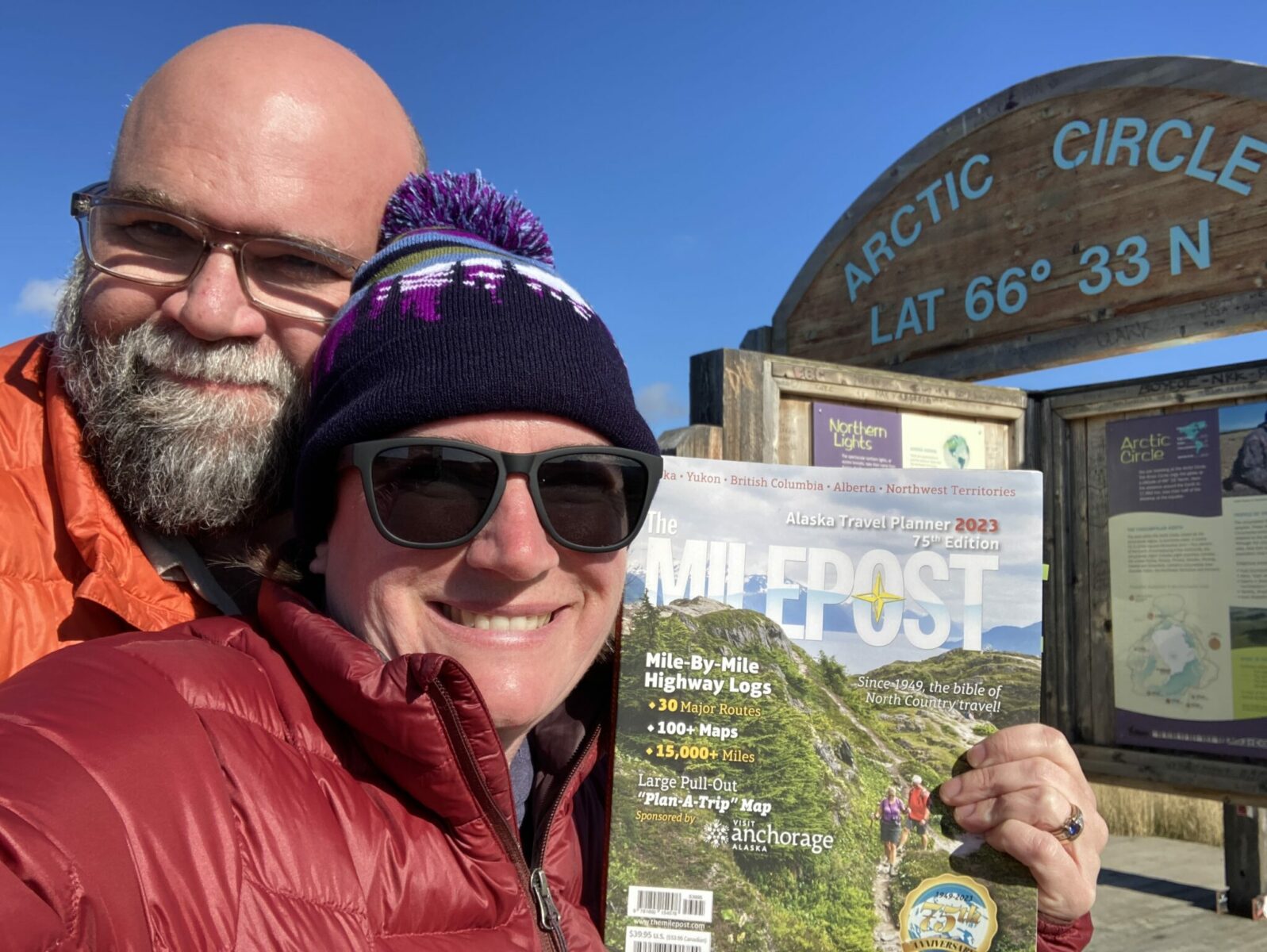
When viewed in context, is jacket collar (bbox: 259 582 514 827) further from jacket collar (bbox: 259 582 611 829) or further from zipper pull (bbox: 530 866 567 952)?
zipper pull (bbox: 530 866 567 952)

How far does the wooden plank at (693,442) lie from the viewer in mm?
2811

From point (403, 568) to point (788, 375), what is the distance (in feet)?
6.71

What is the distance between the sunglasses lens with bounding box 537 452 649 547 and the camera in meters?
1.34

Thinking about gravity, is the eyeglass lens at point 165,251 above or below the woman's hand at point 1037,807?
above

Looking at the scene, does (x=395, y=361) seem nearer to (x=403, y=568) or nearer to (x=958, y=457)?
(x=403, y=568)

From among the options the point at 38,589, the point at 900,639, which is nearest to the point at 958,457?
the point at 900,639

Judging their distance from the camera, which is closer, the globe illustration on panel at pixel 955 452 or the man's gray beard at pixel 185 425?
the man's gray beard at pixel 185 425

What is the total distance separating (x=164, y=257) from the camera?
5.28 feet

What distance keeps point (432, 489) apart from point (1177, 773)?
3656mm

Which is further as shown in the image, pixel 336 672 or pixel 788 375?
pixel 788 375

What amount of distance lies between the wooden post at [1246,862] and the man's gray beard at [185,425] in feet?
21.5

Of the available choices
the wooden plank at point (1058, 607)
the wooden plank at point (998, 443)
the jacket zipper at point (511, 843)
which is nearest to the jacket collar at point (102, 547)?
the jacket zipper at point (511, 843)

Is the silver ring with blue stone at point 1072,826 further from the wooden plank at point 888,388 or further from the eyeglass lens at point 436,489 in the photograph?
the wooden plank at point 888,388

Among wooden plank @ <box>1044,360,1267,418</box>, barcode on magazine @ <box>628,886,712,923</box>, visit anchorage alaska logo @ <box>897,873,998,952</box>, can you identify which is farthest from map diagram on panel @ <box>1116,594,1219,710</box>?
barcode on magazine @ <box>628,886,712,923</box>
